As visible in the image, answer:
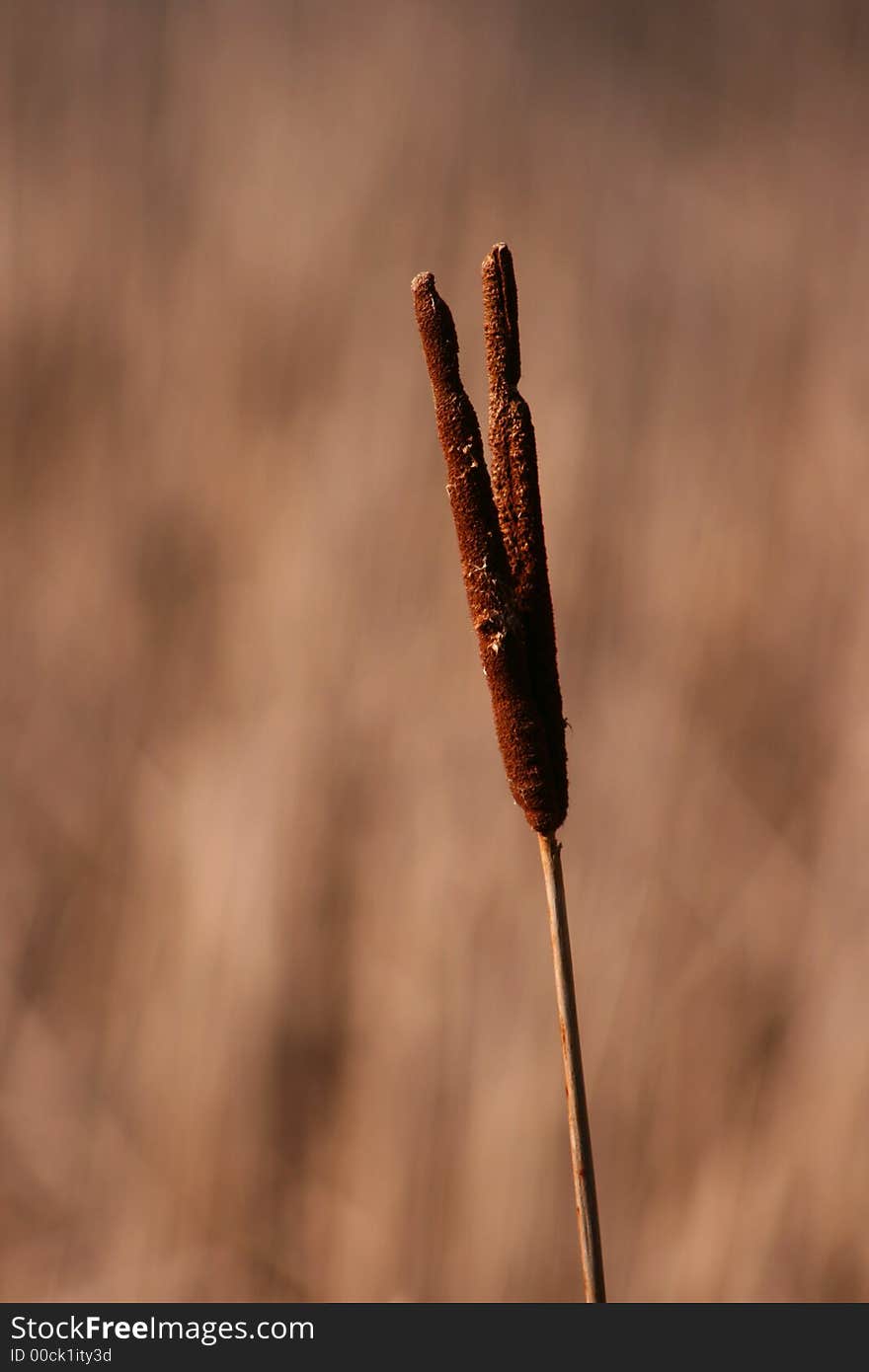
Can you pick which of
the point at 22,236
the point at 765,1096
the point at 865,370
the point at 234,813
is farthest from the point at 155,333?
the point at 765,1096

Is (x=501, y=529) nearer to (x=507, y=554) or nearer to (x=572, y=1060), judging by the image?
(x=507, y=554)

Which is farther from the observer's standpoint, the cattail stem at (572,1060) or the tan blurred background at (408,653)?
the tan blurred background at (408,653)

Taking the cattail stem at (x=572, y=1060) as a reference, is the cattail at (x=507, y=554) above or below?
above

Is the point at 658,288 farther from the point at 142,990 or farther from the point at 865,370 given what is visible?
the point at 142,990

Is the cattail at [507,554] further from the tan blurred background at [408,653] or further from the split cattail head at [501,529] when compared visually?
the tan blurred background at [408,653]

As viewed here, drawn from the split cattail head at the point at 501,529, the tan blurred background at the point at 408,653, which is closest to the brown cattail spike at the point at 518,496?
the split cattail head at the point at 501,529

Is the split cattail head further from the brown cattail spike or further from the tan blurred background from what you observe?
the tan blurred background
